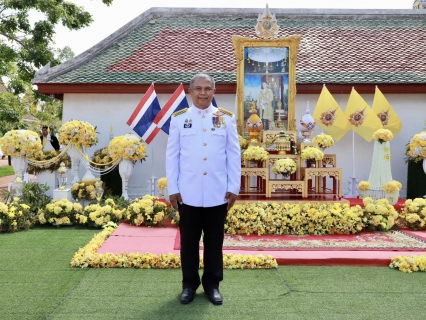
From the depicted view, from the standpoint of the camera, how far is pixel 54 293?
148 inches

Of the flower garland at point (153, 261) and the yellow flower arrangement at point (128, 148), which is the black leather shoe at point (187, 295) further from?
the yellow flower arrangement at point (128, 148)

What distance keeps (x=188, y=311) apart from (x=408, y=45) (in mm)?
10204

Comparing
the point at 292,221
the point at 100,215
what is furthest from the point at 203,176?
the point at 100,215

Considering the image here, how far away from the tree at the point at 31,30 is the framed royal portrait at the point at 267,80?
8.44 m

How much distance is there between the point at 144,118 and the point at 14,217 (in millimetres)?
3224

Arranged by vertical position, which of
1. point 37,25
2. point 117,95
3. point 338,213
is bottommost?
point 338,213

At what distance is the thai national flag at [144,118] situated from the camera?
8.70 meters

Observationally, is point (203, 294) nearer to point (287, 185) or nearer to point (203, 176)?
point (203, 176)

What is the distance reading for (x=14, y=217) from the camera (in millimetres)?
6488

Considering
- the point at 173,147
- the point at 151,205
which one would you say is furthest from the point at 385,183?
the point at 173,147

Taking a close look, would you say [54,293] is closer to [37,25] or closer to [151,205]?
[151,205]

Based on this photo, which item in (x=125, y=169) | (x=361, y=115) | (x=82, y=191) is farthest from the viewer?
(x=361, y=115)

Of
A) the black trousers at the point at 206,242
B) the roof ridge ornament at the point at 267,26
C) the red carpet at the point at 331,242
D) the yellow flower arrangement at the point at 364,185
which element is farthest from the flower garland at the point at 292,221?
the roof ridge ornament at the point at 267,26

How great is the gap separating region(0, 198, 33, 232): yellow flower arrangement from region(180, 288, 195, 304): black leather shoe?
3861 millimetres
